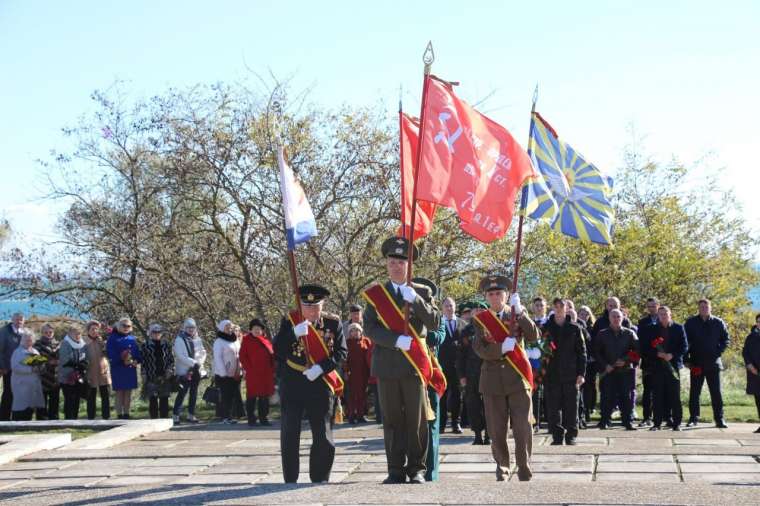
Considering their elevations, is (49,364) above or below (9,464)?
above

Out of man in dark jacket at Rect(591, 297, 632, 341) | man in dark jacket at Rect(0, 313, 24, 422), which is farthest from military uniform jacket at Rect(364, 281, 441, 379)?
man in dark jacket at Rect(0, 313, 24, 422)

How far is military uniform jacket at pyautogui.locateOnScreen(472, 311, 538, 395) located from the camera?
10234mm

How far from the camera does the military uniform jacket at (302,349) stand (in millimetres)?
9867

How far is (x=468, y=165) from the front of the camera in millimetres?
10070

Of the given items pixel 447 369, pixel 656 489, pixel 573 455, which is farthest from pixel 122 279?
pixel 656 489

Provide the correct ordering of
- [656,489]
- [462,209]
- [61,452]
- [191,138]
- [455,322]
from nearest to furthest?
[656,489] < [462,209] < [61,452] < [455,322] < [191,138]

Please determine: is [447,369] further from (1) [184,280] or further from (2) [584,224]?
(1) [184,280]

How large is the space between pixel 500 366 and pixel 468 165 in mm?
1824

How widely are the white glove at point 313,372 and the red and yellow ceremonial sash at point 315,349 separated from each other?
6 cm

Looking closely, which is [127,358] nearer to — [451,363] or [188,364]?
[188,364]

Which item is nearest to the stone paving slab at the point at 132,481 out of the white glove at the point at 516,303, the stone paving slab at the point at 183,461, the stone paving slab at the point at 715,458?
the stone paving slab at the point at 183,461

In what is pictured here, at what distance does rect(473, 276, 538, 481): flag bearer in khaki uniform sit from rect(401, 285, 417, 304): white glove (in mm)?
1430

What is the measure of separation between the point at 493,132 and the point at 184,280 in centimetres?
1194

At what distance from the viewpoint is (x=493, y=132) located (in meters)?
10.4
